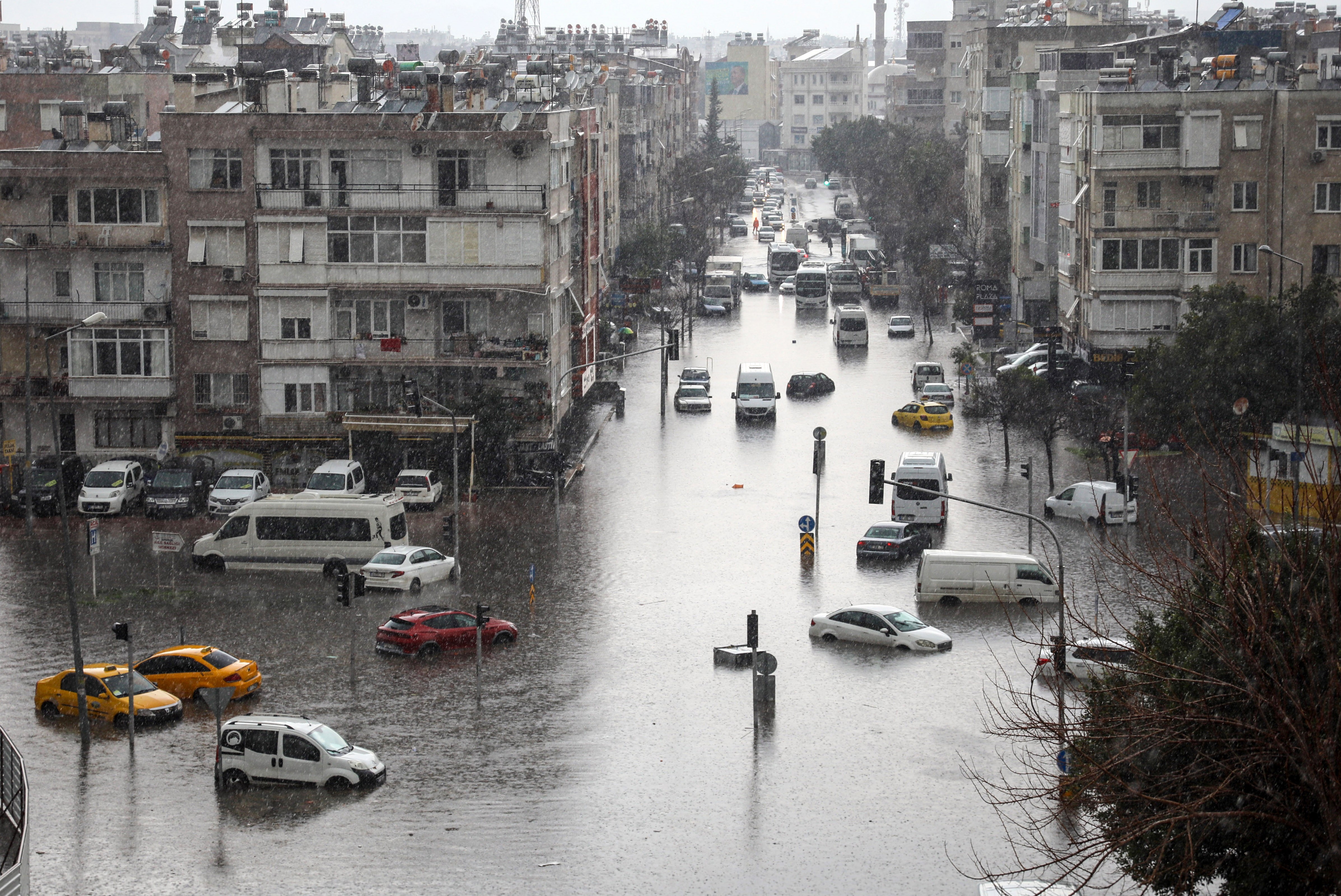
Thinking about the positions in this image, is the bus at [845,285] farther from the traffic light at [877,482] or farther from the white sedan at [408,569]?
the white sedan at [408,569]

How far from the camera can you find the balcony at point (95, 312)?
1980 inches

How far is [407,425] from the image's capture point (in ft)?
161

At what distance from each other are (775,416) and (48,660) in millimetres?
30460

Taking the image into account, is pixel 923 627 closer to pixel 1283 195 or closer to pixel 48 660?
pixel 48 660

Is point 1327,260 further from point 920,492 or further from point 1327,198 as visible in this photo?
point 920,492

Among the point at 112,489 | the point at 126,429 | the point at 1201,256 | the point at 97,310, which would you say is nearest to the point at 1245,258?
the point at 1201,256

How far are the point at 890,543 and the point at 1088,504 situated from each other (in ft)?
20.7

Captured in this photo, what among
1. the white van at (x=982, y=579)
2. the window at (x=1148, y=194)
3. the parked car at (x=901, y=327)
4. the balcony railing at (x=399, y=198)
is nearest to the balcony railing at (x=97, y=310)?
the balcony railing at (x=399, y=198)

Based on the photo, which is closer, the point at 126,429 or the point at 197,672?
the point at 197,672

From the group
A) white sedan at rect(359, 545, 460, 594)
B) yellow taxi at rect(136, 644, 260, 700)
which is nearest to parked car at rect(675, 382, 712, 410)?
white sedan at rect(359, 545, 460, 594)

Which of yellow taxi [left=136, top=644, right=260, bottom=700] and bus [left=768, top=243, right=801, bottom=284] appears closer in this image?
yellow taxi [left=136, top=644, right=260, bottom=700]

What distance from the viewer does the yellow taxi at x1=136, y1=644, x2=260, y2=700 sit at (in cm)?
3178

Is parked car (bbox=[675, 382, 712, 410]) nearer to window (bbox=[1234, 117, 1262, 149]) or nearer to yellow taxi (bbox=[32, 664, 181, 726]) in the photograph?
Answer: window (bbox=[1234, 117, 1262, 149])

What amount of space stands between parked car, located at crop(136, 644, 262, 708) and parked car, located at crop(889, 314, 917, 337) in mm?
50599
